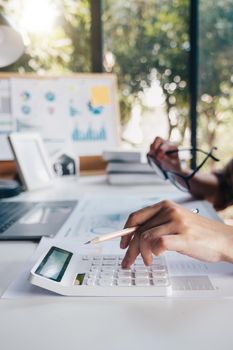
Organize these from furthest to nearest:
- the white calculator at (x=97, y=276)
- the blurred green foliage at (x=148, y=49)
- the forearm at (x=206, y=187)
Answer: the blurred green foliage at (x=148, y=49)
the forearm at (x=206, y=187)
the white calculator at (x=97, y=276)

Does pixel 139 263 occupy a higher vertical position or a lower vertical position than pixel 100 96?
lower

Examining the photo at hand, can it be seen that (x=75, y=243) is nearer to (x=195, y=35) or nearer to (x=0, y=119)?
(x=0, y=119)

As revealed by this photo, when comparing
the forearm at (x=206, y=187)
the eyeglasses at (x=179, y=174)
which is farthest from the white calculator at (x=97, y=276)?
the forearm at (x=206, y=187)

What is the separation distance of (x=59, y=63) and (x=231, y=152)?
0.97m

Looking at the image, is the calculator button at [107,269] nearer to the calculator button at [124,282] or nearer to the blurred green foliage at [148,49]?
the calculator button at [124,282]

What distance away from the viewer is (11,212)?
3.42 ft

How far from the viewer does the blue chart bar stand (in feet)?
5.98

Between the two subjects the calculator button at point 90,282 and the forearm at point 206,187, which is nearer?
the calculator button at point 90,282

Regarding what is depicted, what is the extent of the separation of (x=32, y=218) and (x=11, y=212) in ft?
0.31

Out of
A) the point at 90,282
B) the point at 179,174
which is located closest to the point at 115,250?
the point at 90,282

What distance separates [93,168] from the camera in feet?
6.02

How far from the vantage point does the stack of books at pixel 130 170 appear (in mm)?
1492

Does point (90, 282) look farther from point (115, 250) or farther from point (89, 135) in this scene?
point (89, 135)

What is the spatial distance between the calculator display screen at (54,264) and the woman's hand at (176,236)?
96 millimetres
